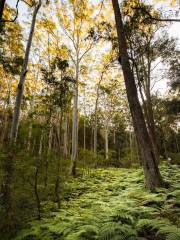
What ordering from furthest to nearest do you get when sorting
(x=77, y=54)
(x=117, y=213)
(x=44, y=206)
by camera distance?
(x=77, y=54) < (x=44, y=206) < (x=117, y=213)

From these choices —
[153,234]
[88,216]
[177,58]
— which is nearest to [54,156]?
[88,216]

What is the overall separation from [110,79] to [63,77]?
13.7 meters

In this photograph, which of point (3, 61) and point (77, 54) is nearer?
point (3, 61)

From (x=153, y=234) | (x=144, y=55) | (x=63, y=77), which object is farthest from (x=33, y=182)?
(x=144, y=55)

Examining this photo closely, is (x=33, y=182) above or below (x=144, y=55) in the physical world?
below

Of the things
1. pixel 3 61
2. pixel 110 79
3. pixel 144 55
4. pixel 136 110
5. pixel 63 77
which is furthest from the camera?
pixel 110 79

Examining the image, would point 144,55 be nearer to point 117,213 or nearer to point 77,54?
point 77,54

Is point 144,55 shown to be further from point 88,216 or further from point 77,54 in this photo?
point 88,216

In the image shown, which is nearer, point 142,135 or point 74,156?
point 142,135

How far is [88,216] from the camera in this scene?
4031mm

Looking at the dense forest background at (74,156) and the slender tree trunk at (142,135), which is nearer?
the dense forest background at (74,156)

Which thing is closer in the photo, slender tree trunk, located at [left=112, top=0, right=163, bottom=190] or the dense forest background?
the dense forest background

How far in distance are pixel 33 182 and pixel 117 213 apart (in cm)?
238

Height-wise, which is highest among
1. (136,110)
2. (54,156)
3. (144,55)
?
(144,55)
